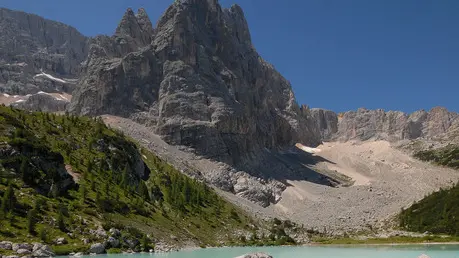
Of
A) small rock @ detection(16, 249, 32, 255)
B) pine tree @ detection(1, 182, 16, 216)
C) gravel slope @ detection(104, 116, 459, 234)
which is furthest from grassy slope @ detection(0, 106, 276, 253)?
gravel slope @ detection(104, 116, 459, 234)

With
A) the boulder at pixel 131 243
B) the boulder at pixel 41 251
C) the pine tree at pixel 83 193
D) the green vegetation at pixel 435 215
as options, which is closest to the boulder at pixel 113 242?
the boulder at pixel 131 243

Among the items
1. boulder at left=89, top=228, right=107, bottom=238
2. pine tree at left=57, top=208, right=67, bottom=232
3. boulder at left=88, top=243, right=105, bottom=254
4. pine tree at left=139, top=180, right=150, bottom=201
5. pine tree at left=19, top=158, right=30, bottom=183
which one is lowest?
boulder at left=88, top=243, right=105, bottom=254

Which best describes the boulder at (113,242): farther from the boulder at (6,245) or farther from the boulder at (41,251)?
the boulder at (6,245)

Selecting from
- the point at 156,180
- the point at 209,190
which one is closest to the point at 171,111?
the point at 209,190

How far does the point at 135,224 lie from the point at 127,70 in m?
120

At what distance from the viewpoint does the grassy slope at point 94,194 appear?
5566cm

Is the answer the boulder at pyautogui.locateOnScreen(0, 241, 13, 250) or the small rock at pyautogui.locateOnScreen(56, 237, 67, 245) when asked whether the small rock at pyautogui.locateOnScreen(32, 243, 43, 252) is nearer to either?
the boulder at pyautogui.locateOnScreen(0, 241, 13, 250)

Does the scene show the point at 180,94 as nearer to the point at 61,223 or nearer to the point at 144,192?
the point at 144,192

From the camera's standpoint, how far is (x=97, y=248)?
172ft

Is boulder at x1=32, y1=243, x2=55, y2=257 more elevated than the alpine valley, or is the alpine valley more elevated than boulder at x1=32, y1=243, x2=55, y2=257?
the alpine valley

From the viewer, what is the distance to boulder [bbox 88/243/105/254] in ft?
170

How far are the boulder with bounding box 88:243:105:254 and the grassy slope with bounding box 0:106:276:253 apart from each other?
1323 millimetres

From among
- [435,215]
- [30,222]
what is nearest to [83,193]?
[30,222]

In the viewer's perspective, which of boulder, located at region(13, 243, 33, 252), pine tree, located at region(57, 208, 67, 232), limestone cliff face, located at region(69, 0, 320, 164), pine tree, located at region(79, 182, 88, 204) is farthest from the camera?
limestone cliff face, located at region(69, 0, 320, 164)
